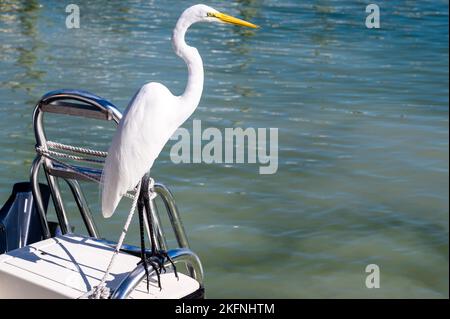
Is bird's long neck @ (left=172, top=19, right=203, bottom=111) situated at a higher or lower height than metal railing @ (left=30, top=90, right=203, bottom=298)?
higher

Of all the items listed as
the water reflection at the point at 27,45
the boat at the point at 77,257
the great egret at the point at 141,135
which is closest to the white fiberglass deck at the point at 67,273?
the boat at the point at 77,257

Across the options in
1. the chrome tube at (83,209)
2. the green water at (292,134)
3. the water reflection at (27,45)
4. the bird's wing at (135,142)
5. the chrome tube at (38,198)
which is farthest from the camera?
the water reflection at (27,45)

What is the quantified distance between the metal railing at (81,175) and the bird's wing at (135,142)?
2.4 inches

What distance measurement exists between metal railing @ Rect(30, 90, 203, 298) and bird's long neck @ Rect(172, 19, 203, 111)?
0.34 metres

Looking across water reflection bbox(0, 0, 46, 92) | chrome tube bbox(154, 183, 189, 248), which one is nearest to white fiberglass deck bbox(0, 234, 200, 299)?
chrome tube bbox(154, 183, 189, 248)

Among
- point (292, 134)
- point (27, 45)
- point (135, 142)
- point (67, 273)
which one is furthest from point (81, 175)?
point (27, 45)

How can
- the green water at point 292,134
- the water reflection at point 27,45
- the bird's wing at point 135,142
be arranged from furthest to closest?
the water reflection at point 27,45, the green water at point 292,134, the bird's wing at point 135,142

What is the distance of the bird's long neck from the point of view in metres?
2.89

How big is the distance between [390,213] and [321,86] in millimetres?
4035

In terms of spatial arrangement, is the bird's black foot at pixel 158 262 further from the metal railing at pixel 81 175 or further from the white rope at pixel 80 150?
the white rope at pixel 80 150

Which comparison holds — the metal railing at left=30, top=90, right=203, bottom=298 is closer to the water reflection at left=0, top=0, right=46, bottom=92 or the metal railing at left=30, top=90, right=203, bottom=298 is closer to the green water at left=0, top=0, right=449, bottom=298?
the green water at left=0, top=0, right=449, bottom=298

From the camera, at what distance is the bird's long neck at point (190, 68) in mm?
2889

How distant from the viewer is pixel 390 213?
18.9 ft
